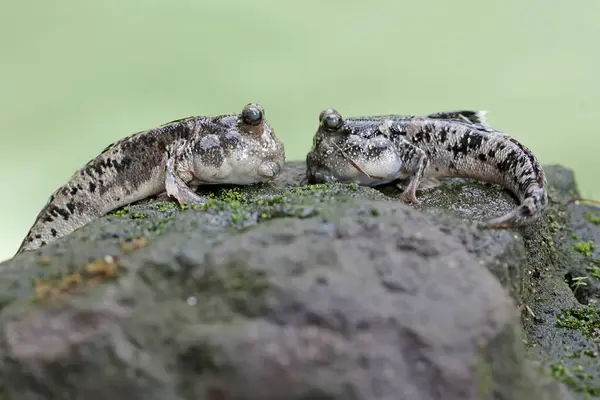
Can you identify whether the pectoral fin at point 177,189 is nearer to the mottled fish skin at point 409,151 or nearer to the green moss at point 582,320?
the mottled fish skin at point 409,151

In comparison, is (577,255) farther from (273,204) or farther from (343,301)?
(343,301)

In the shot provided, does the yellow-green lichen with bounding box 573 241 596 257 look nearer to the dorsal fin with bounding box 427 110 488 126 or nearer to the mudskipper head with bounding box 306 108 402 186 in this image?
the dorsal fin with bounding box 427 110 488 126

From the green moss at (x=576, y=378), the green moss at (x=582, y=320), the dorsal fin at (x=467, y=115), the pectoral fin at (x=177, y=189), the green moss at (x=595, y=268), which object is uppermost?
the dorsal fin at (x=467, y=115)

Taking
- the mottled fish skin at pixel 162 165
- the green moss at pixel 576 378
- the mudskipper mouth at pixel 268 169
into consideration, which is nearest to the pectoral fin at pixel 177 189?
the mottled fish skin at pixel 162 165

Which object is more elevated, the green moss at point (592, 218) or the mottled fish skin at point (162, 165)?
the mottled fish skin at point (162, 165)

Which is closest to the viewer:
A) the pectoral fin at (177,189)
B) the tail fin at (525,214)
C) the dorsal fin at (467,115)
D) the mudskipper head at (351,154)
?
the tail fin at (525,214)

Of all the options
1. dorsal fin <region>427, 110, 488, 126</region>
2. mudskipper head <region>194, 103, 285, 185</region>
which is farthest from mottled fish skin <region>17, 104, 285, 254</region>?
dorsal fin <region>427, 110, 488, 126</region>

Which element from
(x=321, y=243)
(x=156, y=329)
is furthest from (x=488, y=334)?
(x=156, y=329)
